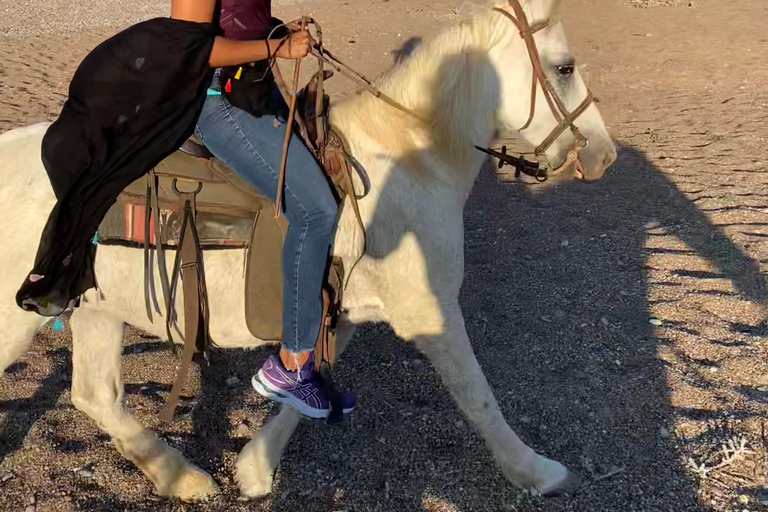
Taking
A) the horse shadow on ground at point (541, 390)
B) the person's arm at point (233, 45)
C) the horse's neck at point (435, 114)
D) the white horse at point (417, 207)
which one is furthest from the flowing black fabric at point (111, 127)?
the horse shadow on ground at point (541, 390)

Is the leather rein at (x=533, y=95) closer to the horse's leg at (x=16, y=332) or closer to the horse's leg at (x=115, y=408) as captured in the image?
the horse's leg at (x=16, y=332)

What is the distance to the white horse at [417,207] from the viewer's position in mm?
2791

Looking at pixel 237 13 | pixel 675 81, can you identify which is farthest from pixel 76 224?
pixel 675 81

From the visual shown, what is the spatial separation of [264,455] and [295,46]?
7.47ft

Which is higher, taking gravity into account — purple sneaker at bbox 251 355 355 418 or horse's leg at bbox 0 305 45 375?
horse's leg at bbox 0 305 45 375

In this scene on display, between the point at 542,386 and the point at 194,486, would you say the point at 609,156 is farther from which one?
the point at 194,486

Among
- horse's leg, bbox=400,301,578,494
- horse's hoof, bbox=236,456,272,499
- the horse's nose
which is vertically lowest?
horse's hoof, bbox=236,456,272,499

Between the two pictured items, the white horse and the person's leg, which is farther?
the white horse

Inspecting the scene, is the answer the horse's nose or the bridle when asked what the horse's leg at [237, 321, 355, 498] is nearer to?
the bridle

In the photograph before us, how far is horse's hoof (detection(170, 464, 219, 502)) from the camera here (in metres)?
3.33

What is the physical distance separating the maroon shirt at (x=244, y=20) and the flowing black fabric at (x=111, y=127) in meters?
0.16

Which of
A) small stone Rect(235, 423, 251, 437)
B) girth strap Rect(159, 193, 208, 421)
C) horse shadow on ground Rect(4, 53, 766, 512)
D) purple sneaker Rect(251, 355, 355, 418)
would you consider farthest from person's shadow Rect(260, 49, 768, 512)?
girth strap Rect(159, 193, 208, 421)

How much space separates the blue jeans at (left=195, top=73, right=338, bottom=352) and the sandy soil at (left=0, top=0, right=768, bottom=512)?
102 centimetres

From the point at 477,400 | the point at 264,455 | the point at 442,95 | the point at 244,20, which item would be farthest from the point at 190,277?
the point at 477,400
